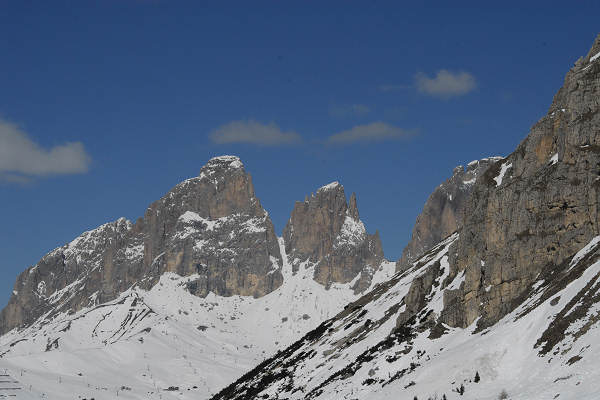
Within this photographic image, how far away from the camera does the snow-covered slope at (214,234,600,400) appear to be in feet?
118

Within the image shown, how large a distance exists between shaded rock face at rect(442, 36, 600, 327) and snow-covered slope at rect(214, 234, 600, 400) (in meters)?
2.29

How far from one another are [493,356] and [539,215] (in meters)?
17.9

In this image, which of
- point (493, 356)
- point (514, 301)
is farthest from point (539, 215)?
point (493, 356)

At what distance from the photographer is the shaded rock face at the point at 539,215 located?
5362 centimetres

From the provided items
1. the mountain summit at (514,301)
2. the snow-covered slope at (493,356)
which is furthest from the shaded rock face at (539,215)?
the snow-covered slope at (493,356)

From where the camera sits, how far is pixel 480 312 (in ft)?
188

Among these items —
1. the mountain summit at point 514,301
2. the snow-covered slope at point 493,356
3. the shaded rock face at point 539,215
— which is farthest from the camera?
the shaded rock face at point 539,215

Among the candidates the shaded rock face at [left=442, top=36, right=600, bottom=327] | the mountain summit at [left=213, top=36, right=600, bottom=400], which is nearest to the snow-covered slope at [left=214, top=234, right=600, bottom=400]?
the mountain summit at [left=213, top=36, right=600, bottom=400]

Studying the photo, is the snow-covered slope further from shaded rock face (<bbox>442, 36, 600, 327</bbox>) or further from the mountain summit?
shaded rock face (<bbox>442, 36, 600, 327</bbox>)

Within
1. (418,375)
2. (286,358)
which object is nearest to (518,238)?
(418,375)

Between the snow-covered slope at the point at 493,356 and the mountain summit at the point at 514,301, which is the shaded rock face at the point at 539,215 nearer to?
the mountain summit at the point at 514,301

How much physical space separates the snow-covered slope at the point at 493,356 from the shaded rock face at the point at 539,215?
2.29 m

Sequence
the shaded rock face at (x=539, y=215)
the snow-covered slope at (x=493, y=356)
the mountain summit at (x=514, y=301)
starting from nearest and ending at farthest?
the snow-covered slope at (x=493, y=356) < the mountain summit at (x=514, y=301) < the shaded rock face at (x=539, y=215)

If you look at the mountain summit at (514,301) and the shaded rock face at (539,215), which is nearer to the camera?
the mountain summit at (514,301)
